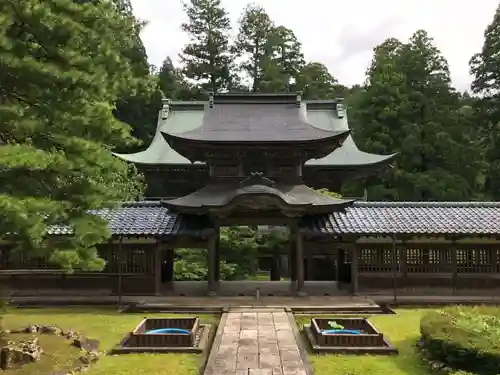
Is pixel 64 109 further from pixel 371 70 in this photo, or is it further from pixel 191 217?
pixel 371 70

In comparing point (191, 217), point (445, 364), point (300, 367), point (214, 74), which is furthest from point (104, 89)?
point (214, 74)

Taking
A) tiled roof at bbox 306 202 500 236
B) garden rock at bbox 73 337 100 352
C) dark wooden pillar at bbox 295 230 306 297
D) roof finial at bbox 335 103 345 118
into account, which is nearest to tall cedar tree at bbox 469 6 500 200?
roof finial at bbox 335 103 345 118

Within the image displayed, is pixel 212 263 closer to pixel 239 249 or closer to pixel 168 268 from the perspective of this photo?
pixel 168 268

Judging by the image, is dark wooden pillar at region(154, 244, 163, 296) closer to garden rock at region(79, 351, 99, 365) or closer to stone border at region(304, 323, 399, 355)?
garden rock at region(79, 351, 99, 365)

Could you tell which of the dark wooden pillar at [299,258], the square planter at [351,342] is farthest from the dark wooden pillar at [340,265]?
the square planter at [351,342]

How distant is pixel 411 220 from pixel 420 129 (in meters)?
17.2

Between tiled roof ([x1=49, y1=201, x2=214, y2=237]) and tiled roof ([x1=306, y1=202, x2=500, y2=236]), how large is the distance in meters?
4.32

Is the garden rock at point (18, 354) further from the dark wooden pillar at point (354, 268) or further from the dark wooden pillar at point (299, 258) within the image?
the dark wooden pillar at point (354, 268)

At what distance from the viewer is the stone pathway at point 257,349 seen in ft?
31.3

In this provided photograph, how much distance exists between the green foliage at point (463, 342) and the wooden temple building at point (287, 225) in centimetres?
618

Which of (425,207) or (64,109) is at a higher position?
(64,109)

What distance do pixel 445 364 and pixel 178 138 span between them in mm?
12196

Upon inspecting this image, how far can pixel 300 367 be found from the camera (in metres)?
9.66

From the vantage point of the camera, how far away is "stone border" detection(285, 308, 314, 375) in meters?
9.76
